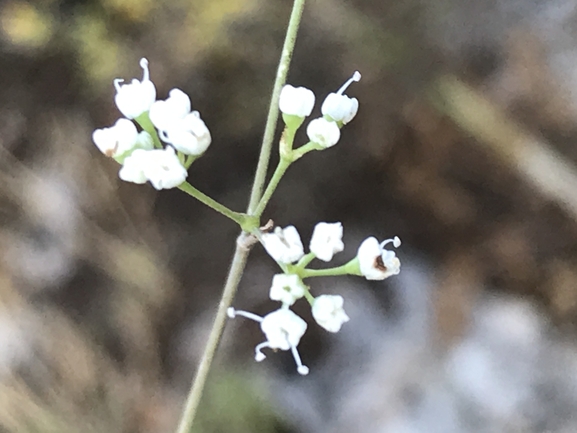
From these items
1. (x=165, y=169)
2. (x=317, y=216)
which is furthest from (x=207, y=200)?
(x=317, y=216)

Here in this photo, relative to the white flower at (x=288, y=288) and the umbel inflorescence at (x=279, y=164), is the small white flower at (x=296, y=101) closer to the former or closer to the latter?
the umbel inflorescence at (x=279, y=164)

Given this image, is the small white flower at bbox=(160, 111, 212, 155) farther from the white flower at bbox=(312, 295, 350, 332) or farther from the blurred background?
the blurred background

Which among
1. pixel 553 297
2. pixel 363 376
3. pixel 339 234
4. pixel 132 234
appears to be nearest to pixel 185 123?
pixel 339 234

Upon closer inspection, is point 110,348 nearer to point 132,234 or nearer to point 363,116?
point 132,234

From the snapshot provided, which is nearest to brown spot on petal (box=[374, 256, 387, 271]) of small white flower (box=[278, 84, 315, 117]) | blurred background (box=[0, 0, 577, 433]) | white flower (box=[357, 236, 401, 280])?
white flower (box=[357, 236, 401, 280])

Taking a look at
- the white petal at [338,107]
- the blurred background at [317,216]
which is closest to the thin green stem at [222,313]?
the white petal at [338,107]

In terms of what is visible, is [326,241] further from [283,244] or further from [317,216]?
[317,216]
